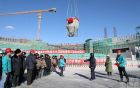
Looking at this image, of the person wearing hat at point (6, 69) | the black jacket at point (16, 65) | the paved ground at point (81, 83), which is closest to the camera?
the person wearing hat at point (6, 69)

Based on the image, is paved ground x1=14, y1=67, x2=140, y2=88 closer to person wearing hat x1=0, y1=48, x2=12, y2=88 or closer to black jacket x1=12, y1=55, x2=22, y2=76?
black jacket x1=12, y1=55, x2=22, y2=76

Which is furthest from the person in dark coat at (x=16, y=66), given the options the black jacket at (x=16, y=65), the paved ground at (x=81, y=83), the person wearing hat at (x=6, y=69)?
the person wearing hat at (x=6, y=69)

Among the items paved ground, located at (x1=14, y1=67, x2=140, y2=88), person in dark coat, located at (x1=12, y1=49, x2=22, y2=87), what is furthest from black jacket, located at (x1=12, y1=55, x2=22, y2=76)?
paved ground, located at (x1=14, y1=67, x2=140, y2=88)

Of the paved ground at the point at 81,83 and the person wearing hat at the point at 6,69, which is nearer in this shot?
the person wearing hat at the point at 6,69

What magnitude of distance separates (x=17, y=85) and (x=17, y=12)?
36687 millimetres

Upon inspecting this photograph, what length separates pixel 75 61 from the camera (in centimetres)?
3997

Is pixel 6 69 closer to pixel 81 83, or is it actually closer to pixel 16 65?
pixel 16 65

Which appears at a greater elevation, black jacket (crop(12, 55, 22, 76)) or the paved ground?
black jacket (crop(12, 55, 22, 76))

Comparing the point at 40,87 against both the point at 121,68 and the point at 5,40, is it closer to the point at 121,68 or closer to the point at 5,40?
the point at 121,68

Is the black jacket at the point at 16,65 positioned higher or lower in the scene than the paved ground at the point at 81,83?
higher

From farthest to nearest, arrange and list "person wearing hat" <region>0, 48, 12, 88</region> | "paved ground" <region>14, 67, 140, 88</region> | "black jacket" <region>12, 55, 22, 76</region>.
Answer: "paved ground" <region>14, 67, 140, 88</region>, "black jacket" <region>12, 55, 22, 76</region>, "person wearing hat" <region>0, 48, 12, 88</region>

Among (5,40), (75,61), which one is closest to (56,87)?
(75,61)

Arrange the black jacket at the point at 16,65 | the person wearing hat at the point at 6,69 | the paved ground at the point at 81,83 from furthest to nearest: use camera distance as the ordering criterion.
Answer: the paved ground at the point at 81,83, the black jacket at the point at 16,65, the person wearing hat at the point at 6,69

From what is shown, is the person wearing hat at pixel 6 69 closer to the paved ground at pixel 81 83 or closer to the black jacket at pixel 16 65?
the black jacket at pixel 16 65
